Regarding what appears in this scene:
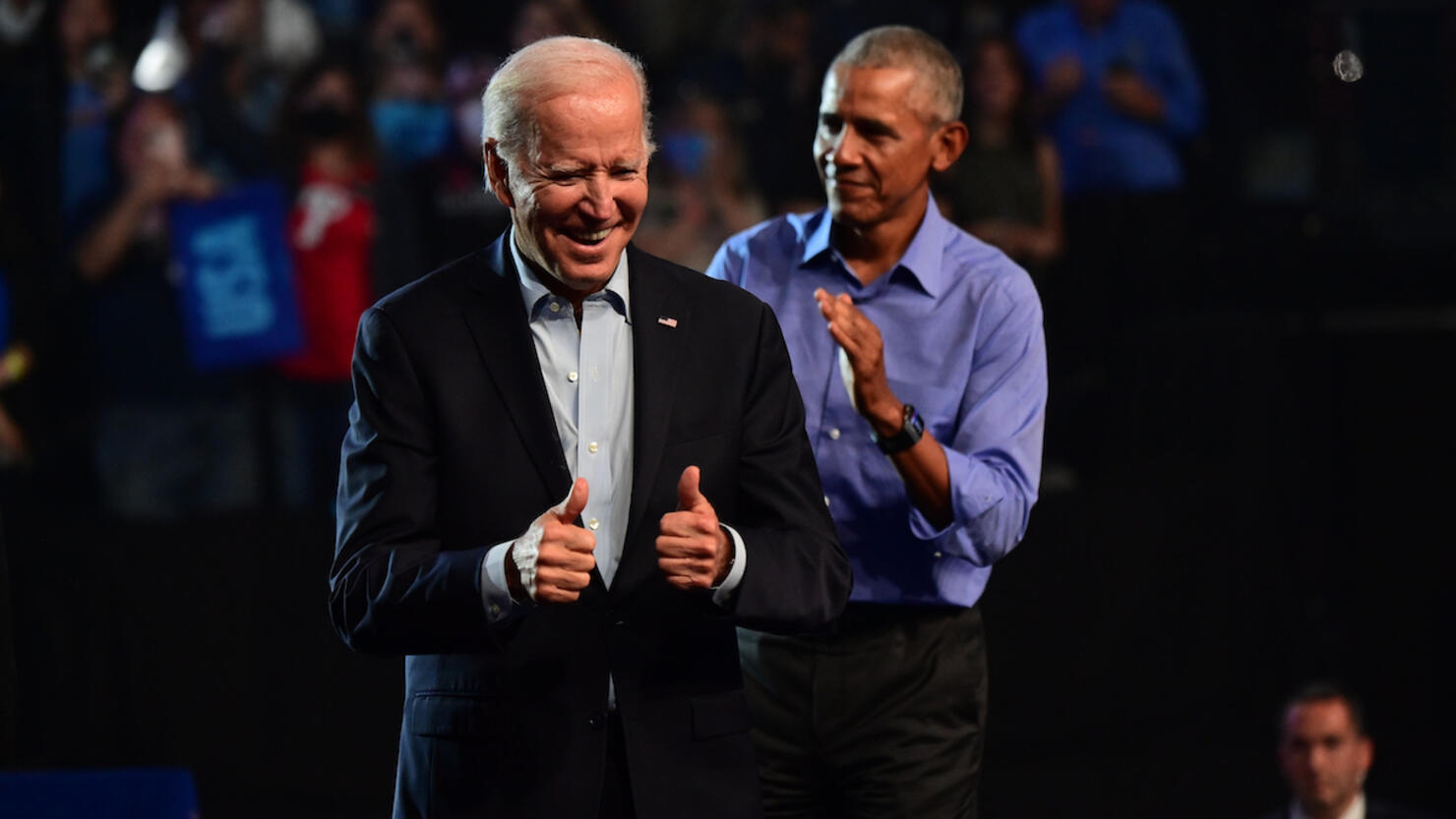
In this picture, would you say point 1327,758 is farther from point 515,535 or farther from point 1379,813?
point 515,535

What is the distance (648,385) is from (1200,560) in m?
3.61

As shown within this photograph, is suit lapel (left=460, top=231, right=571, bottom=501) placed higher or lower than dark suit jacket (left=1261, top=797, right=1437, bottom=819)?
higher

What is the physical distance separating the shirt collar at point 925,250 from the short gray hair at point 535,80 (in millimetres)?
741

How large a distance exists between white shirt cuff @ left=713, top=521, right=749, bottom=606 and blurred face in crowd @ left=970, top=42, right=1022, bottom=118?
388 centimetres

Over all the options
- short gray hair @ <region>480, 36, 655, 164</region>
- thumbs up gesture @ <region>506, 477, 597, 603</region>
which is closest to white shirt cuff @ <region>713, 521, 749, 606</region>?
thumbs up gesture @ <region>506, 477, 597, 603</region>

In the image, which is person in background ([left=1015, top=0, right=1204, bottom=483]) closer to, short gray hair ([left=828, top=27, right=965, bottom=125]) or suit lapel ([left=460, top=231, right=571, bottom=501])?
short gray hair ([left=828, top=27, right=965, bottom=125])

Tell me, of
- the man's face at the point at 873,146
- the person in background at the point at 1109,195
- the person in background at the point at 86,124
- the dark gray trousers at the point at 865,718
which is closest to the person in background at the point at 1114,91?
the person in background at the point at 1109,195

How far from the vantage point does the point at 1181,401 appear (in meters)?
5.53

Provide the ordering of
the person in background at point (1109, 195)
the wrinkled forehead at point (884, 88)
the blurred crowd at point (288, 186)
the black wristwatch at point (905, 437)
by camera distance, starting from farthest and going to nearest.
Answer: the person in background at point (1109, 195)
the blurred crowd at point (288, 186)
the wrinkled forehead at point (884, 88)
the black wristwatch at point (905, 437)

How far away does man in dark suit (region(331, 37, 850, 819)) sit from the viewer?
181 centimetres

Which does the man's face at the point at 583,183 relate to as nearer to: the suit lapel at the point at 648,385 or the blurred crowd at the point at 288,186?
the suit lapel at the point at 648,385

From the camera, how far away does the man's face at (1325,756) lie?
14.1 feet

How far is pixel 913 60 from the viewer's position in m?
2.55

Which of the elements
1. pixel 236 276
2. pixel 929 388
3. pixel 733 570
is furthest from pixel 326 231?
pixel 733 570
